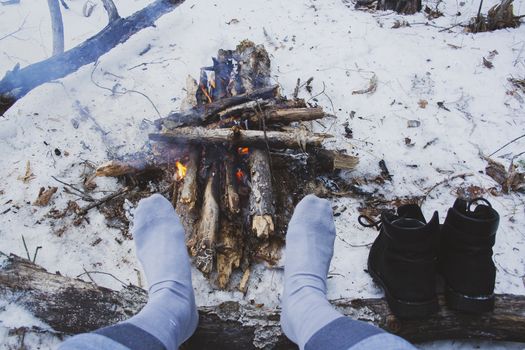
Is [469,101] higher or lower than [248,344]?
higher

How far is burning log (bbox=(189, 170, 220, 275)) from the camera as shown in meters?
2.08

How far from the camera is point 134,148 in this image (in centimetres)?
287

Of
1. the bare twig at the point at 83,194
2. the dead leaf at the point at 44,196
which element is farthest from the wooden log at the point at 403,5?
the dead leaf at the point at 44,196

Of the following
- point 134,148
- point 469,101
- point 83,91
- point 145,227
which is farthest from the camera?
point 83,91

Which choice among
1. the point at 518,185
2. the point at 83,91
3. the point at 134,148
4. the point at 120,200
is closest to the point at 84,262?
the point at 120,200

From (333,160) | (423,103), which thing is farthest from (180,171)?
(423,103)

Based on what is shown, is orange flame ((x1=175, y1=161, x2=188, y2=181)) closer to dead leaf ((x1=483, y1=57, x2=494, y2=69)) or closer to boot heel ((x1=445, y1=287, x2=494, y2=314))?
boot heel ((x1=445, y1=287, x2=494, y2=314))

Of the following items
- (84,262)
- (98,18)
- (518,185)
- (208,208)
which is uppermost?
(98,18)

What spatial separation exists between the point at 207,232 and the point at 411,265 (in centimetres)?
108

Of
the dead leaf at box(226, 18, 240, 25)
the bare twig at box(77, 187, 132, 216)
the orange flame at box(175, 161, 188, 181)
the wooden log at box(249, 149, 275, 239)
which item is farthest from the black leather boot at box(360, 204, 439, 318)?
the dead leaf at box(226, 18, 240, 25)

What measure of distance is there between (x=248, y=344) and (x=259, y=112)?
149cm

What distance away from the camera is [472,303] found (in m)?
1.72

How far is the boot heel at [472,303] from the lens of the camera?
1718 mm

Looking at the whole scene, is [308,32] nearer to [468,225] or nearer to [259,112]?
[259,112]
